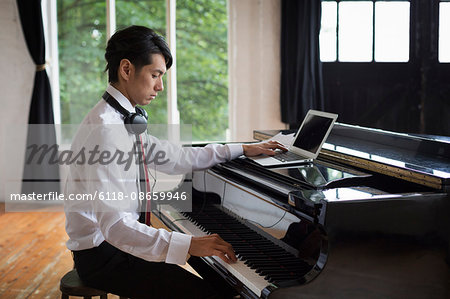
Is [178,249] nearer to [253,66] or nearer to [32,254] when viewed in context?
A: [32,254]

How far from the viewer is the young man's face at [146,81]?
1.88 m

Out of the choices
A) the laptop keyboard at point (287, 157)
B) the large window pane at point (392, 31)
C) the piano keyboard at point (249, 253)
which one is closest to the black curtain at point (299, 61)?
the large window pane at point (392, 31)

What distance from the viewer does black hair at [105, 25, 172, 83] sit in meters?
1.85

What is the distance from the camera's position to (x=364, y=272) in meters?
1.54

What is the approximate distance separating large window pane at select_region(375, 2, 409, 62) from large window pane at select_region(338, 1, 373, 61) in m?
0.10

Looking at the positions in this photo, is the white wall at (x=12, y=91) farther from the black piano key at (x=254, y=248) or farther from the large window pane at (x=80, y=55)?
the black piano key at (x=254, y=248)

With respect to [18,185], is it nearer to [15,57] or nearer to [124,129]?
[15,57]

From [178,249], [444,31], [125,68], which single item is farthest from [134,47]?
[444,31]

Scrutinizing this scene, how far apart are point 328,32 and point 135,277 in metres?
2.84

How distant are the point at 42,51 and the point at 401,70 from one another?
348 centimetres

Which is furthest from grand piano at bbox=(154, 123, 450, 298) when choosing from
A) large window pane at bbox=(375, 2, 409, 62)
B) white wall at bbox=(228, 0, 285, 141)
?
white wall at bbox=(228, 0, 285, 141)

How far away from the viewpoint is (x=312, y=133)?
2.14 m

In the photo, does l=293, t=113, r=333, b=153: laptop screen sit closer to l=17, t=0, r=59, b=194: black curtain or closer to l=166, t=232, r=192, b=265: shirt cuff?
l=166, t=232, r=192, b=265: shirt cuff

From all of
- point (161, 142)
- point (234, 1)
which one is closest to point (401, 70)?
point (161, 142)
